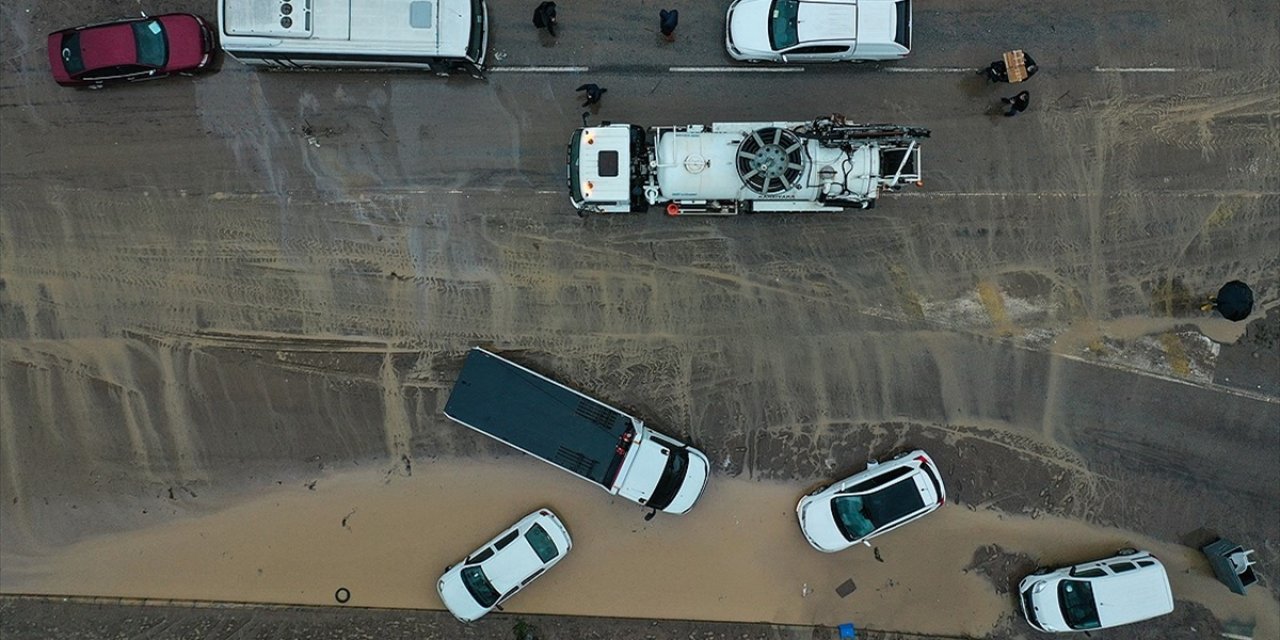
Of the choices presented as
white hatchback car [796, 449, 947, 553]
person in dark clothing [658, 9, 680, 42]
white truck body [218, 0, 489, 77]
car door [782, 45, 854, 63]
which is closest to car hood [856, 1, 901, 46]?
car door [782, 45, 854, 63]

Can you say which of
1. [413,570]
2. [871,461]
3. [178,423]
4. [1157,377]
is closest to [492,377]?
[413,570]

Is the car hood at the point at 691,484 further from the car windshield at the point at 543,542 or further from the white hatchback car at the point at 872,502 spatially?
the car windshield at the point at 543,542

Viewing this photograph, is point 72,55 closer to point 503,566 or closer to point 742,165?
point 503,566

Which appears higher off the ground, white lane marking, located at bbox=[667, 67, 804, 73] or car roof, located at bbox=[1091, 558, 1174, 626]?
white lane marking, located at bbox=[667, 67, 804, 73]

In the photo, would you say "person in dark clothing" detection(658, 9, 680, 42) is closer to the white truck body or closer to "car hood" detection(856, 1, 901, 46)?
"car hood" detection(856, 1, 901, 46)

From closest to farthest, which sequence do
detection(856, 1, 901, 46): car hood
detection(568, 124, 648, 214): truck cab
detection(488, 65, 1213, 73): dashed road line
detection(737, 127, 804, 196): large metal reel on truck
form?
detection(737, 127, 804, 196): large metal reel on truck
detection(568, 124, 648, 214): truck cab
detection(856, 1, 901, 46): car hood
detection(488, 65, 1213, 73): dashed road line

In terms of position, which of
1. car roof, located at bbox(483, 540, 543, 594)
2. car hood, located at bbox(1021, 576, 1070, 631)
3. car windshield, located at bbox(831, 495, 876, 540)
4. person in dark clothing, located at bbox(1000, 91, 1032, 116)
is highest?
person in dark clothing, located at bbox(1000, 91, 1032, 116)

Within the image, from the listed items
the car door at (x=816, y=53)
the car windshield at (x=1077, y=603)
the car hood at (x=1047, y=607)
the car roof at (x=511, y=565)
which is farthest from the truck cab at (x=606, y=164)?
the car windshield at (x=1077, y=603)
